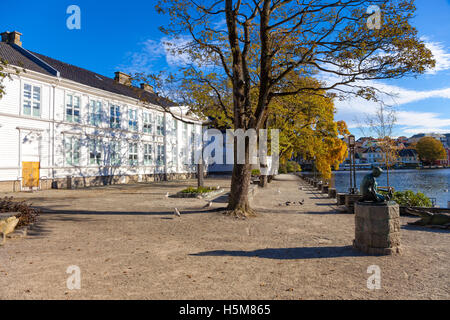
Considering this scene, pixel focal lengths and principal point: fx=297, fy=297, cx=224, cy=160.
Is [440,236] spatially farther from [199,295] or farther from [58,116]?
[58,116]

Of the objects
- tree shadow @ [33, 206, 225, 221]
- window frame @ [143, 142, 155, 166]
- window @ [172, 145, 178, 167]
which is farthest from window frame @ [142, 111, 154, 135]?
Result: tree shadow @ [33, 206, 225, 221]

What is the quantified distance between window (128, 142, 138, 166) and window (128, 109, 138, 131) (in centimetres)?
166

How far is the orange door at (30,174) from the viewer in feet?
67.3

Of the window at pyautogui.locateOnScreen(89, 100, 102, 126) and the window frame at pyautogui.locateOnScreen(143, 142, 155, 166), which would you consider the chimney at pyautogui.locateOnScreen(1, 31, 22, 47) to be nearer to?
the window at pyautogui.locateOnScreen(89, 100, 102, 126)

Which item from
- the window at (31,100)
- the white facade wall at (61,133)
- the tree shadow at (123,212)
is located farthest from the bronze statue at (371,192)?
the window at (31,100)

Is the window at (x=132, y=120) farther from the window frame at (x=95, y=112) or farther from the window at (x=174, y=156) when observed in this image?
the window at (x=174, y=156)

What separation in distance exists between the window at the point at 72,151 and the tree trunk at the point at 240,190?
711 inches

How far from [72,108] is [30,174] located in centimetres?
621

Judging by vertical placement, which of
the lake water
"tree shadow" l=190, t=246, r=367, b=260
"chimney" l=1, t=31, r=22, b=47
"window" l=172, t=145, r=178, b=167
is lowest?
the lake water

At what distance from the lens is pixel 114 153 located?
28.2 m

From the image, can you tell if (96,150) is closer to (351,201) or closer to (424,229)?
(351,201)

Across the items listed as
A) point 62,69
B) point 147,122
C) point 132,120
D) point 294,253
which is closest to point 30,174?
point 62,69

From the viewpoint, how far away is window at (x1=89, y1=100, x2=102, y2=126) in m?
25.7

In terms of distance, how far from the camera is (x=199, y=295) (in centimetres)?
417
